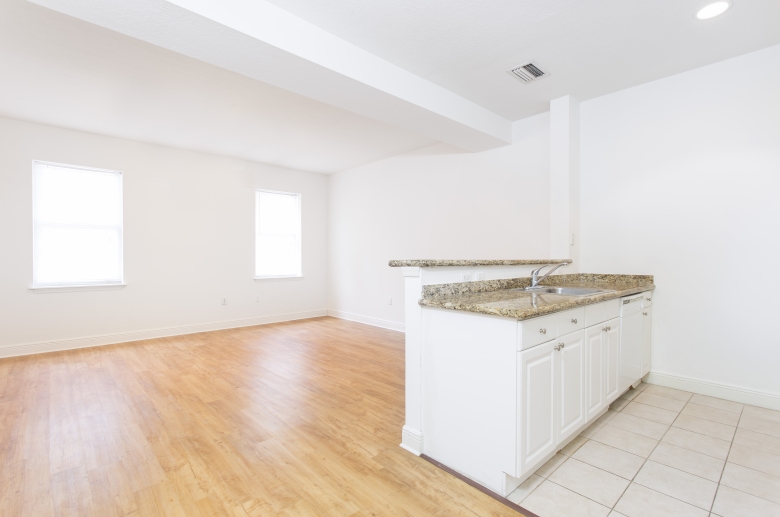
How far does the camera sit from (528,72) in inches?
119

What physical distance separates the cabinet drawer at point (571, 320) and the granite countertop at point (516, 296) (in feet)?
0.16

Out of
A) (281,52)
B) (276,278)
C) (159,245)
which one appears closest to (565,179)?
(281,52)

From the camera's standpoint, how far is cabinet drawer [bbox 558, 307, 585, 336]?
1920 millimetres

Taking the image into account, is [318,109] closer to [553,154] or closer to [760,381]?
[553,154]

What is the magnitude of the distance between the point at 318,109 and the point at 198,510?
346cm

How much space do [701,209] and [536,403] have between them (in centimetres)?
245

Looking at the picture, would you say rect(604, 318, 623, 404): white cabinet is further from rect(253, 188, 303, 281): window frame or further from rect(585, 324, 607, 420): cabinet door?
rect(253, 188, 303, 281): window frame

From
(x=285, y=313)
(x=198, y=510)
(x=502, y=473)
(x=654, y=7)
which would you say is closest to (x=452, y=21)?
(x=654, y=7)

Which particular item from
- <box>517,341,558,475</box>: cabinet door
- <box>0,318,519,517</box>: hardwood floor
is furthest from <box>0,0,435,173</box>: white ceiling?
<box>517,341,558,475</box>: cabinet door

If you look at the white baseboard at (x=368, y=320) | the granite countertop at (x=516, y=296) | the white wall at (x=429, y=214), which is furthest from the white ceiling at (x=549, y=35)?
the white baseboard at (x=368, y=320)

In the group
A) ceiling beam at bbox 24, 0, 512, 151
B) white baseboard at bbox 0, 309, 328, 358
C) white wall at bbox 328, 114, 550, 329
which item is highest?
ceiling beam at bbox 24, 0, 512, 151

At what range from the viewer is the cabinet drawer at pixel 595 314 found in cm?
218

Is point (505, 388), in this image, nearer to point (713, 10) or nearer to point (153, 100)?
point (713, 10)

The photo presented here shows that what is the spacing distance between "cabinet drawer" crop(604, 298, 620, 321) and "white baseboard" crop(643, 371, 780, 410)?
113 cm
